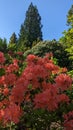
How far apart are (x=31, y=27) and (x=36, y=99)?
62.3m

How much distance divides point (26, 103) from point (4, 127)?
0.58 m

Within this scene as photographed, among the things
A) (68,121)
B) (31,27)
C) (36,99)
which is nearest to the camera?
(36,99)

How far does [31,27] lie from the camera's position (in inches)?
2682

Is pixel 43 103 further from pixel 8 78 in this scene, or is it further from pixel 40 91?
pixel 8 78

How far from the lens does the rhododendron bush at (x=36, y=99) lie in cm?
618

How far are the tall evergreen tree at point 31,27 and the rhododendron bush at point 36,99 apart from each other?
5529 centimetres

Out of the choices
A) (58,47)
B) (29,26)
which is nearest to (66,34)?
(58,47)

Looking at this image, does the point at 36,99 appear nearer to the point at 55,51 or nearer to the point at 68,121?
the point at 68,121

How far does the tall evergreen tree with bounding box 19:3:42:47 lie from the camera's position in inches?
2576

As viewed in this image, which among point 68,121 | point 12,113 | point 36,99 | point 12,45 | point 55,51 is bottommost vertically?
point 68,121

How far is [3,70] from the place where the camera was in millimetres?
7074

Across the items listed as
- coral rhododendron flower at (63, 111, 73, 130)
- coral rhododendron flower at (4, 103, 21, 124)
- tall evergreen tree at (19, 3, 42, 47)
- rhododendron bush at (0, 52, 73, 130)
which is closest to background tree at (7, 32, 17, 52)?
tall evergreen tree at (19, 3, 42, 47)

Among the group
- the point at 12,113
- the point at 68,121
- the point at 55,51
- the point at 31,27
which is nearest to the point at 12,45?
the point at 55,51

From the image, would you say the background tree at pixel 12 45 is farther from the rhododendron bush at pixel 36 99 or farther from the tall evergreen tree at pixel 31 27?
the rhododendron bush at pixel 36 99
